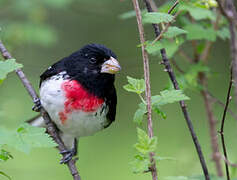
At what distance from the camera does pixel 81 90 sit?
372cm

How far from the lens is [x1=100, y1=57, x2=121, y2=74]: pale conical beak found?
11.9 ft

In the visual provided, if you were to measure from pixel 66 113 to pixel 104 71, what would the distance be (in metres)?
0.44

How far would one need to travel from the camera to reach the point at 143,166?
→ 2.24 meters

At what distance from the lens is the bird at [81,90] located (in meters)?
3.69

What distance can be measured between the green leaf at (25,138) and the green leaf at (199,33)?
172cm

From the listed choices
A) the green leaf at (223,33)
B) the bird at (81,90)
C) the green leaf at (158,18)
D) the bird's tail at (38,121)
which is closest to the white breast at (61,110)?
the bird at (81,90)

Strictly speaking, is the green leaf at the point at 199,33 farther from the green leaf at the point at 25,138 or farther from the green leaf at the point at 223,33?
the green leaf at the point at 25,138

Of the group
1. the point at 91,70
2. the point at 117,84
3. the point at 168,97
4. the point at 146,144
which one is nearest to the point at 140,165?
the point at 146,144

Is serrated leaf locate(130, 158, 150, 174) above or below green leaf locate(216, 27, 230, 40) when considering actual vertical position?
above

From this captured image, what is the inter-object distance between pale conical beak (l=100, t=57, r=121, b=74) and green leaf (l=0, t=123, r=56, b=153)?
1.35 metres

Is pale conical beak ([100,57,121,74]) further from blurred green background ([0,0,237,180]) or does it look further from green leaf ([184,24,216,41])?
blurred green background ([0,0,237,180])

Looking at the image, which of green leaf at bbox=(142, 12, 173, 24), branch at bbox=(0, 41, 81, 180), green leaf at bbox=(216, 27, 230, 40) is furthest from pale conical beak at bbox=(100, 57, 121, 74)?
green leaf at bbox=(142, 12, 173, 24)

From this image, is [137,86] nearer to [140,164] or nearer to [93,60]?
[140,164]

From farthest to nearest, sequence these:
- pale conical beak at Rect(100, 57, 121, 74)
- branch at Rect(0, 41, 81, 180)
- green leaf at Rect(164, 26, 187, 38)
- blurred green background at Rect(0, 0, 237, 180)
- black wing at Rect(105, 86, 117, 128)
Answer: blurred green background at Rect(0, 0, 237, 180), black wing at Rect(105, 86, 117, 128), pale conical beak at Rect(100, 57, 121, 74), branch at Rect(0, 41, 81, 180), green leaf at Rect(164, 26, 187, 38)
